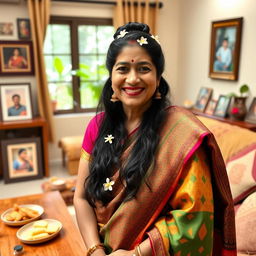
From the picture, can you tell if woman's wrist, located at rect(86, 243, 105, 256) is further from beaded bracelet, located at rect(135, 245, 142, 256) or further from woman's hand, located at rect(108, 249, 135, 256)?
beaded bracelet, located at rect(135, 245, 142, 256)

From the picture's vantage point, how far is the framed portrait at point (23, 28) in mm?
3766

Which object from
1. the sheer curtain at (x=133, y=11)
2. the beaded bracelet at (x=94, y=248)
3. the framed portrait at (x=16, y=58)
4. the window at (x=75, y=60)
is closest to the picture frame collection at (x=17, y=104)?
the framed portrait at (x=16, y=58)

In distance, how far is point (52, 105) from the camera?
4.24 metres

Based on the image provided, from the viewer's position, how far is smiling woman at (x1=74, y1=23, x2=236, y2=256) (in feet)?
3.13

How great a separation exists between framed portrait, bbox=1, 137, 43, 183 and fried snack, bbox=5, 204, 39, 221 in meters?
2.06

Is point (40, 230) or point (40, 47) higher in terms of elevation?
point (40, 47)


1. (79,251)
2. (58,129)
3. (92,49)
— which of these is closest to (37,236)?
(79,251)

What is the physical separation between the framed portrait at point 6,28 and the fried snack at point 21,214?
8.91 feet

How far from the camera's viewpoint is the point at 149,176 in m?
1.01

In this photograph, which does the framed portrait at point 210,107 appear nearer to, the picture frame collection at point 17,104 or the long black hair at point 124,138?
the picture frame collection at point 17,104

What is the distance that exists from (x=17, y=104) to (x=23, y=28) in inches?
37.5

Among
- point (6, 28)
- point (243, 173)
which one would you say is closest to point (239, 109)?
point (243, 173)

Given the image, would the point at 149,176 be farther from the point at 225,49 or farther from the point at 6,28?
the point at 6,28

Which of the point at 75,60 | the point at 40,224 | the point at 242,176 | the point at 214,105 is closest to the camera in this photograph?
the point at 40,224
